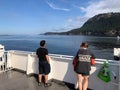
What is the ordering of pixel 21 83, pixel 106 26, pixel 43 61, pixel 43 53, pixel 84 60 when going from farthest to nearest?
pixel 106 26 → pixel 21 83 → pixel 43 61 → pixel 43 53 → pixel 84 60

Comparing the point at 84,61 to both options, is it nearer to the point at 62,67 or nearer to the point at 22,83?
the point at 62,67

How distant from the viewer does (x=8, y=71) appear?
711 centimetres

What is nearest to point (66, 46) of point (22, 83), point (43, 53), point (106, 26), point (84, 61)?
point (22, 83)

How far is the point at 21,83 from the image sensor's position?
5.49m

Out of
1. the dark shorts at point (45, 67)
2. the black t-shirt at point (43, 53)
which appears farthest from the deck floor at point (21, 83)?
the black t-shirt at point (43, 53)

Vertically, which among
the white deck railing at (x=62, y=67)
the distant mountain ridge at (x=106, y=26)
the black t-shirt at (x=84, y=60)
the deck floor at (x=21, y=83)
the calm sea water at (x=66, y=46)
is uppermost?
the distant mountain ridge at (x=106, y=26)

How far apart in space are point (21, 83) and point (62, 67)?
1417mm

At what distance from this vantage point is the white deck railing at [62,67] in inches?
172

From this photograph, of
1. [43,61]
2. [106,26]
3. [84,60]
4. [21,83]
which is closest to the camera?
[84,60]

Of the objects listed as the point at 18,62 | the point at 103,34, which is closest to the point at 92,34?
the point at 103,34

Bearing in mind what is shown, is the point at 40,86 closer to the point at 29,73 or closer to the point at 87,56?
the point at 29,73

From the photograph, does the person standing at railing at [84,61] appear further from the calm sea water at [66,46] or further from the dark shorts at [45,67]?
the calm sea water at [66,46]

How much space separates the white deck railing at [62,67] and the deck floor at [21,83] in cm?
30

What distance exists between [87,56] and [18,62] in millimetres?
3894
